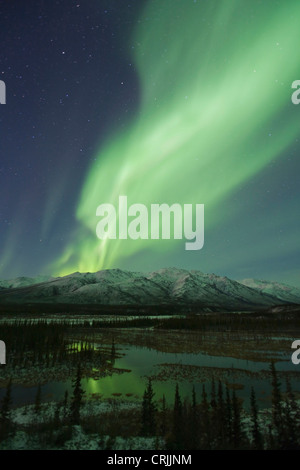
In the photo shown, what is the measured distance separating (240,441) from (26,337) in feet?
185

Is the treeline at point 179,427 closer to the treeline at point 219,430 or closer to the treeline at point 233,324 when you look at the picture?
the treeline at point 219,430

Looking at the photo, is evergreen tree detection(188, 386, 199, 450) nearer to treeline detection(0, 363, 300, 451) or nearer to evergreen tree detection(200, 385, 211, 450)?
treeline detection(0, 363, 300, 451)

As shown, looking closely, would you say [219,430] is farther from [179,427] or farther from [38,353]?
[38,353]

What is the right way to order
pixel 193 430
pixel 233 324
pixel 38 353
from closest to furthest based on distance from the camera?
pixel 193 430
pixel 38 353
pixel 233 324

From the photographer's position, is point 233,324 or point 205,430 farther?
point 233,324

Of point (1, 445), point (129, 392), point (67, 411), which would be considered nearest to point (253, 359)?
point (129, 392)

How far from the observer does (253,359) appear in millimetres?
47094

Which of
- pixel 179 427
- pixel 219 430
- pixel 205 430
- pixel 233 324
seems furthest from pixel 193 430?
pixel 233 324

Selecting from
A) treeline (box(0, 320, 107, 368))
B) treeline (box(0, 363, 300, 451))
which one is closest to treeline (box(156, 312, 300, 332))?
treeline (box(0, 320, 107, 368))

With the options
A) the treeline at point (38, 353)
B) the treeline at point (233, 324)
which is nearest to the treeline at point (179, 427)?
the treeline at point (38, 353)
